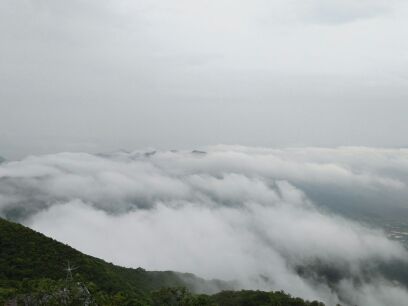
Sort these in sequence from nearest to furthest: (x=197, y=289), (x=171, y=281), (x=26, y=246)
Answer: (x=26, y=246) < (x=171, y=281) < (x=197, y=289)

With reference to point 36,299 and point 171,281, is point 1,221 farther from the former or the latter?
point 171,281

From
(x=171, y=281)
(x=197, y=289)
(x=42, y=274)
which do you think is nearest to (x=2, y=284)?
(x=42, y=274)

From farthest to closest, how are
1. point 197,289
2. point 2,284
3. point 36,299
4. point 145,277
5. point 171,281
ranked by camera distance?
point 197,289
point 171,281
point 145,277
point 2,284
point 36,299

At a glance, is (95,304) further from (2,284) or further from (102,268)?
(102,268)

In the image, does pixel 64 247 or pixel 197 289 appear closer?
pixel 64 247

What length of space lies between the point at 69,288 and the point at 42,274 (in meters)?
23.7

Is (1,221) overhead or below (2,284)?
overhead

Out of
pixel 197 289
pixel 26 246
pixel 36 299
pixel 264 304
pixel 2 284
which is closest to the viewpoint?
pixel 36 299

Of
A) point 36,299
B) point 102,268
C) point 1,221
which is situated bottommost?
point 36,299

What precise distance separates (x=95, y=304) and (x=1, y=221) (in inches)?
2072

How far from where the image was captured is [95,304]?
60.9 meters

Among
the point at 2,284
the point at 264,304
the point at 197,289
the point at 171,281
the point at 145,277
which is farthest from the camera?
the point at 197,289

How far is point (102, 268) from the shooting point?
99.6 metres

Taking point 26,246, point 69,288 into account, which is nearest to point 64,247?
point 26,246
